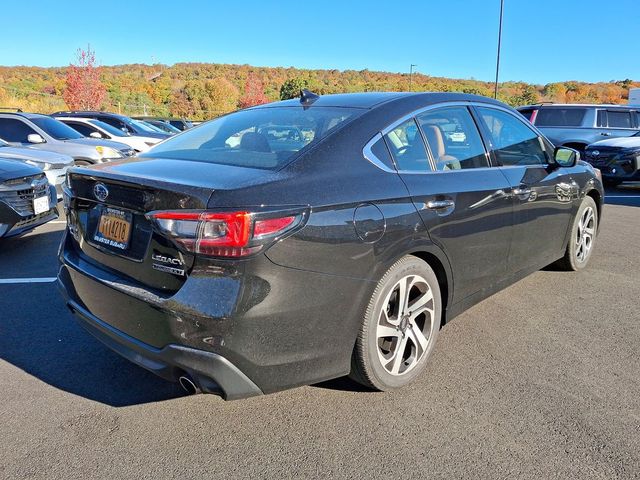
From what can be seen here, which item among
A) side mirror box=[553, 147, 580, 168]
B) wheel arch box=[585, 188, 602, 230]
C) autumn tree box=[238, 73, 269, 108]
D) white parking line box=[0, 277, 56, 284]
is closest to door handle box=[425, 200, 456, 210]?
side mirror box=[553, 147, 580, 168]

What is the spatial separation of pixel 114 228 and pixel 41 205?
3911 millimetres

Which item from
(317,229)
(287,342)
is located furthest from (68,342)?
(317,229)

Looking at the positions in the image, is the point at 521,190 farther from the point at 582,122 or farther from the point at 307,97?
the point at 582,122

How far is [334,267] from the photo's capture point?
240 centimetres

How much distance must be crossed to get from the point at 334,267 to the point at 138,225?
92 cm

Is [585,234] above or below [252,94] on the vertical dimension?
below

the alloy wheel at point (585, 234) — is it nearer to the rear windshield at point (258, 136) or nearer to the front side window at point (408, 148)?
the front side window at point (408, 148)

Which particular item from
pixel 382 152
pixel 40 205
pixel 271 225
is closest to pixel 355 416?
pixel 271 225

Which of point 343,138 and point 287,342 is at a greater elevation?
point 343,138

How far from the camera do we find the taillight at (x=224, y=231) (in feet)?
7.07

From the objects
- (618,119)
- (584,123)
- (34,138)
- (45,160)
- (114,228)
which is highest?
(618,119)

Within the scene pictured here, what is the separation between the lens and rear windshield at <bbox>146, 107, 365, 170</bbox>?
2.75 meters

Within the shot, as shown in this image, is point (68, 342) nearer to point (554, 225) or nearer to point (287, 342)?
point (287, 342)

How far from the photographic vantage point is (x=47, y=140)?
9.98 meters
